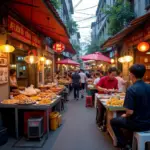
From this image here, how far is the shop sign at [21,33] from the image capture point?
7494 mm

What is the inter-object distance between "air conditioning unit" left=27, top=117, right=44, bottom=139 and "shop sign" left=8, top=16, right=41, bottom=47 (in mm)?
A: 3219

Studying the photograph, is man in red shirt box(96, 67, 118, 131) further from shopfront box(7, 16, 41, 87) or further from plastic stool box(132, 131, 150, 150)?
shopfront box(7, 16, 41, 87)

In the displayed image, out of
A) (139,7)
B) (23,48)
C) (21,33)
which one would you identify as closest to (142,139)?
(21,33)

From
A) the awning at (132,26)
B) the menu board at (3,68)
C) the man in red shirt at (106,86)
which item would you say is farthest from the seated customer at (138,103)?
the menu board at (3,68)

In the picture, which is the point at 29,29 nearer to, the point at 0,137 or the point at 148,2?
the point at 0,137

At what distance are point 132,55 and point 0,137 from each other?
374 inches

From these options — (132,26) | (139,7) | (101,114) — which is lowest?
(101,114)

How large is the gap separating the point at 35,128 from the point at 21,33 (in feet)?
13.7

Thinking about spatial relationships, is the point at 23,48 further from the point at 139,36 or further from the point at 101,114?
the point at 139,36

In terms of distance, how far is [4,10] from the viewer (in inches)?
267

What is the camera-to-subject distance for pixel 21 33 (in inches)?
340

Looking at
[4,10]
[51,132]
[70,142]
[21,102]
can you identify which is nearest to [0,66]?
[21,102]

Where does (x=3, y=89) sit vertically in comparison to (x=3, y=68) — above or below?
below

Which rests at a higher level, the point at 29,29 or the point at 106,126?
the point at 29,29
